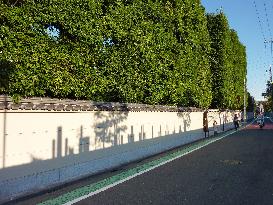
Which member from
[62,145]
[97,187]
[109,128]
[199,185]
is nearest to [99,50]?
[109,128]

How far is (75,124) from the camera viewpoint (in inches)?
518

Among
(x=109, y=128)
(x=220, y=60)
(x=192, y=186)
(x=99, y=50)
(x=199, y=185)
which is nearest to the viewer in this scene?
(x=192, y=186)

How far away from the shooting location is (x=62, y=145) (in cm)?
1220

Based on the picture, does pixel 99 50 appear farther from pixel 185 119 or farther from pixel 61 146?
pixel 185 119

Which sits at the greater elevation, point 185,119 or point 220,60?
point 220,60

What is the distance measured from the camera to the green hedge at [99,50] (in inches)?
462

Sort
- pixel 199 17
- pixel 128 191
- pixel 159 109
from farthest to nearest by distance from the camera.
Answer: pixel 199 17 < pixel 159 109 < pixel 128 191

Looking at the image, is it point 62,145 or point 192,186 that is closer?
point 192,186

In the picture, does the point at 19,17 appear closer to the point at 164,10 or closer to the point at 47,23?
the point at 47,23

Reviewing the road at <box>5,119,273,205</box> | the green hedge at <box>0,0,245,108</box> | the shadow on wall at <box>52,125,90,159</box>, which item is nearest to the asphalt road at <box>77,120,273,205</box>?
the road at <box>5,119,273,205</box>

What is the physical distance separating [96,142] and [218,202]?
7104 millimetres

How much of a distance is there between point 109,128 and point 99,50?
3.09 metres

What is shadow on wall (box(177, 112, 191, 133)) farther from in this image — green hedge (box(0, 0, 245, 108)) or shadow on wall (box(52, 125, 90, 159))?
shadow on wall (box(52, 125, 90, 159))

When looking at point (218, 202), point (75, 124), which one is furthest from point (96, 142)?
point (218, 202)
